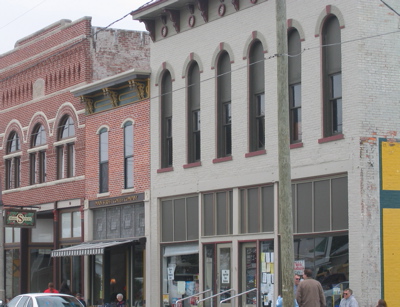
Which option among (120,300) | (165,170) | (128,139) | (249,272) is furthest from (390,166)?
(128,139)

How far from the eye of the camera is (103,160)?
33.6m

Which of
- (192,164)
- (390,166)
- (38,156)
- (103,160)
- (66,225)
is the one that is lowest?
(66,225)

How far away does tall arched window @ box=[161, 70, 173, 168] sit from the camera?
30.4 m

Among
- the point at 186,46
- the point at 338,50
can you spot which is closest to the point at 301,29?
the point at 338,50

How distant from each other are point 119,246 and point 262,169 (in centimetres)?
885

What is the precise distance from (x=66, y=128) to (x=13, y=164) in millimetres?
5021

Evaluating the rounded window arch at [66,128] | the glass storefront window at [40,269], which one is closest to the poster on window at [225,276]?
the rounded window arch at [66,128]

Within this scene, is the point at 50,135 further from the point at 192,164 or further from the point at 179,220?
the point at 192,164

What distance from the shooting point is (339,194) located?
2302 centimetres

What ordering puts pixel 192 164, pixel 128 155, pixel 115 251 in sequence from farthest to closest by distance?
pixel 115 251, pixel 128 155, pixel 192 164

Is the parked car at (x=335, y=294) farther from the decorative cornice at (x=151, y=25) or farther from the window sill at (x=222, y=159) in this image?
the decorative cornice at (x=151, y=25)

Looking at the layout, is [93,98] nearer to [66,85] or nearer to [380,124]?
[66,85]

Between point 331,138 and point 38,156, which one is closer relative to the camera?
point 331,138

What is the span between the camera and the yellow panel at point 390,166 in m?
22.7
